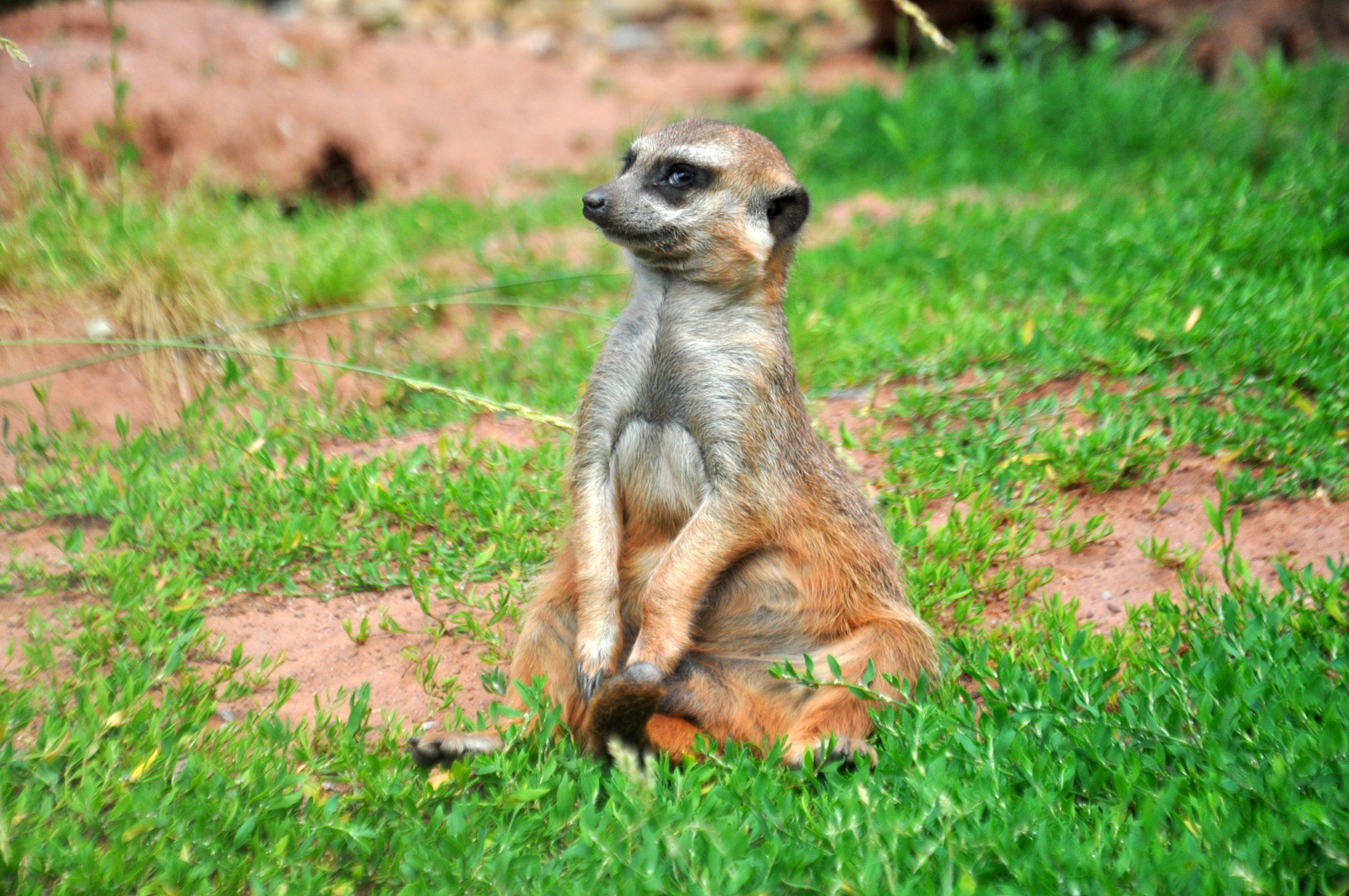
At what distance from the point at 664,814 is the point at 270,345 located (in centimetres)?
306

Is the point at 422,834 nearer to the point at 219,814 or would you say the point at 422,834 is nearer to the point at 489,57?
the point at 219,814

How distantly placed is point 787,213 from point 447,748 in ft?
5.59

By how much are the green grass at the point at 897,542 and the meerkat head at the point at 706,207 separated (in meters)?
1.10

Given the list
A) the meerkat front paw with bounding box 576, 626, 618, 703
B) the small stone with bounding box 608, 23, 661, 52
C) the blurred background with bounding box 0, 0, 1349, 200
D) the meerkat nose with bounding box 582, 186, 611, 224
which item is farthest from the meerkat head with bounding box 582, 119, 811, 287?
the small stone with bounding box 608, 23, 661, 52

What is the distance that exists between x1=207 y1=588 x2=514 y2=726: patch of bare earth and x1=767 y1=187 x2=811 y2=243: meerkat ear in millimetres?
1401

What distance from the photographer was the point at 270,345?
14.5 ft

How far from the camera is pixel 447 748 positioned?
2.44m

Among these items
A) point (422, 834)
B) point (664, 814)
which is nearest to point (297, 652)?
point (422, 834)

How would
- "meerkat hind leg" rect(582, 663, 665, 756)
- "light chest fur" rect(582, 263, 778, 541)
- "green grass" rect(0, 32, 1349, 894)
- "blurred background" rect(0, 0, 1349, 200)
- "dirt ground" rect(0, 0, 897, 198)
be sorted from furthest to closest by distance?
"blurred background" rect(0, 0, 1349, 200) < "dirt ground" rect(0, 0, 897, 198) < "light chest fur" rect(582, 263, 778, 541) < "meerkat hind leg" rect(582, 663, 665, 756) < "green grass" rect(0, 32, 1349, 894)

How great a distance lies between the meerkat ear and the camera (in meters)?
2.99

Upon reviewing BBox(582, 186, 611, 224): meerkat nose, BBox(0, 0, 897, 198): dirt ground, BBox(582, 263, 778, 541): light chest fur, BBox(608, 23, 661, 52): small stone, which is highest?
BBox(582, 186, 611, 224): meerkat nose

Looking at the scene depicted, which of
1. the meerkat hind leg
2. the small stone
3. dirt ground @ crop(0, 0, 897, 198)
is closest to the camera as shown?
the meerkat hind leg

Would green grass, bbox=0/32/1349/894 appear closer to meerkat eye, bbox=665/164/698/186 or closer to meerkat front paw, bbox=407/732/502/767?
meerkat front paw, bbox=407/732/502/767

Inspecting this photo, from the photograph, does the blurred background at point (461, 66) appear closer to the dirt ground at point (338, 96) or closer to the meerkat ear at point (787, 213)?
the dirt ground at point (338, 96)
